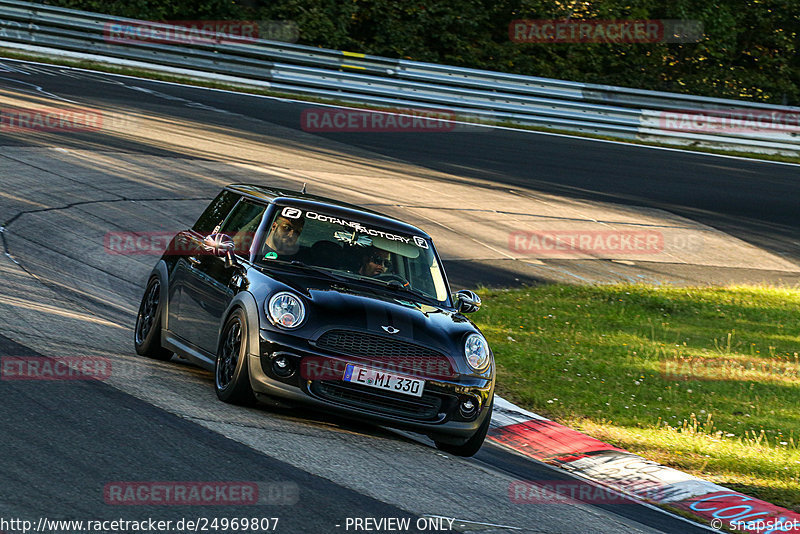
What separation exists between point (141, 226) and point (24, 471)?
953 cm

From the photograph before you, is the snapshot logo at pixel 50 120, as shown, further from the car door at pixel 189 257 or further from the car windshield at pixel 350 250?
the car windshield at pixel 350 250

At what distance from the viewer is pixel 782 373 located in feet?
38.7

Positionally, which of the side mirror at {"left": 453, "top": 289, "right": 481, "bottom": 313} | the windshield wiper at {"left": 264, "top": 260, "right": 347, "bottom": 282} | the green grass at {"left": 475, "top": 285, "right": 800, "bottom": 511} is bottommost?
the green grass at {"left": 475, "top": 285, "right": 800, "bottom": 511}

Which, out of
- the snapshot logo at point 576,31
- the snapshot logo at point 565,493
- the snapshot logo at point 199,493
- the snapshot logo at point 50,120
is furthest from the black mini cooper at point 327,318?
the snapshot logo at point 576,31

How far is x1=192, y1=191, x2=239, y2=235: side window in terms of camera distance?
347 inches

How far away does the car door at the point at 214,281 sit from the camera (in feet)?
25.4

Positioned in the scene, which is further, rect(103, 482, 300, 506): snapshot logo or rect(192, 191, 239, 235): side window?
rect(192, 191, 239, 235): side window

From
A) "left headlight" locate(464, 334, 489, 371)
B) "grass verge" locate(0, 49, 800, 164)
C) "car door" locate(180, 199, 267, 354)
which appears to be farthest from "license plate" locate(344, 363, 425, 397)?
"grass verge" locate(0, 49, 800, 164)

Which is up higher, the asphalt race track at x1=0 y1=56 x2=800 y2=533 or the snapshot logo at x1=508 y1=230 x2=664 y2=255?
the asphalt race track at x1=0 y1=56 x2=800 y2=533

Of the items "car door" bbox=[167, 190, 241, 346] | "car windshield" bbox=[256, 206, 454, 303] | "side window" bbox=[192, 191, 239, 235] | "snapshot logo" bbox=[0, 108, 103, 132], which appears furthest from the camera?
"snapshot logo" bbox=[0, 108, 103, 132]

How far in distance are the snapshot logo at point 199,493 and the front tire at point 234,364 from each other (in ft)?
4.96

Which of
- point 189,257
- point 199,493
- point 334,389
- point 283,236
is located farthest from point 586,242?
point 199,493

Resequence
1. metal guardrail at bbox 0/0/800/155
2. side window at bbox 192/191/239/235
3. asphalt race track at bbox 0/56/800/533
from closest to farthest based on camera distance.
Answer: asphalt race track at bbox 0/56/800/533 < side window at bbox 192/191/239/235 < metal guardrail at bbox 0/0/800/155

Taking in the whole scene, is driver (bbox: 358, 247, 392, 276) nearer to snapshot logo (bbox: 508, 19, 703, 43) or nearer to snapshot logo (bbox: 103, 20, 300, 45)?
snapshot logo (bbox: 103, 20, 300, 45)
